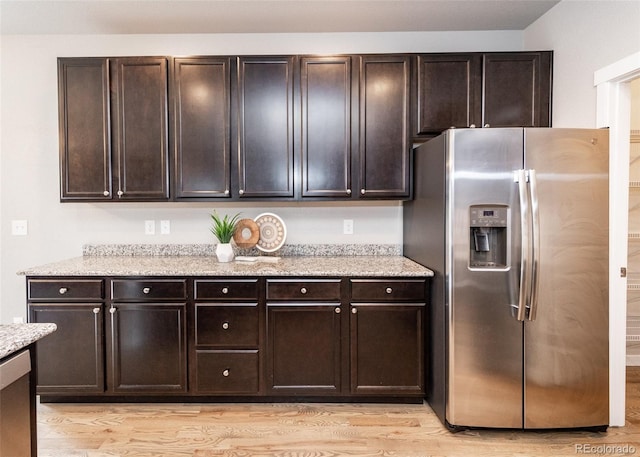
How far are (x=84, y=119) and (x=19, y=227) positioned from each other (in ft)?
3.77

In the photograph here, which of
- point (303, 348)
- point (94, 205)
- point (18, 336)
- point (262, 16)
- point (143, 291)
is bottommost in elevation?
point (303, 348)

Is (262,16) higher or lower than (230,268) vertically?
higher

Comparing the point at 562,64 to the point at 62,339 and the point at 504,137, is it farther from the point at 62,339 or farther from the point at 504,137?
the point at 62,339

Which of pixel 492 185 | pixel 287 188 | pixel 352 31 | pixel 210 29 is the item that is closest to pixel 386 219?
pixel 287 188

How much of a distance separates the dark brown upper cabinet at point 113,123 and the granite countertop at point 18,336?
161 centimetres

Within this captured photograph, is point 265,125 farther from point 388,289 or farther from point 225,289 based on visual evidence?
point 388,289

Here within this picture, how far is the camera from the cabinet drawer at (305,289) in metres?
2.45

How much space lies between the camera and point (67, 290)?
245 centimetres

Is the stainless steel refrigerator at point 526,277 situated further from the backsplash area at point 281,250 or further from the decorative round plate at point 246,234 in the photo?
the decorative round plate at point 246,234

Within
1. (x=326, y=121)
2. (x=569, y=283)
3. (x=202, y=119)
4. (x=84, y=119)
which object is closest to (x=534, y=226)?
(x=569, y=283)

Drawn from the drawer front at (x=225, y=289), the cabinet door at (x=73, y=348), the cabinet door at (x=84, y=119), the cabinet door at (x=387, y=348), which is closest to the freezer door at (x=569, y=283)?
the cabinet door at (x=387, y=348)

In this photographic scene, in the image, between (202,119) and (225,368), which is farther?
(202,119)

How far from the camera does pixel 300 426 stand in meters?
2.28

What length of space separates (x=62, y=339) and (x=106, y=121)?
59.4 inches
